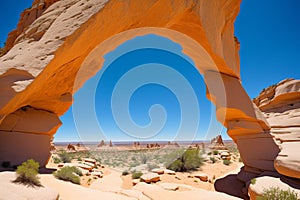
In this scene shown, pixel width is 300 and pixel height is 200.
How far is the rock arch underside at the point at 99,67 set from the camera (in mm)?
4938

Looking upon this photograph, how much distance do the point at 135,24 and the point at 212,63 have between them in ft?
15.7

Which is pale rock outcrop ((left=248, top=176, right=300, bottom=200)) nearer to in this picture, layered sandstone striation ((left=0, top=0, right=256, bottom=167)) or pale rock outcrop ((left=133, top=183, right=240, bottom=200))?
pale rock outcrop ((left=133, top=183, right=240, bottom=200))

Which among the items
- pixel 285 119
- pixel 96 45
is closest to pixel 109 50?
→ pixel 96 45

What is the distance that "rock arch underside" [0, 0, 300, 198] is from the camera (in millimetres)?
4938

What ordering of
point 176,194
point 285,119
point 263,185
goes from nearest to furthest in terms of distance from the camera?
point 263,185, point 176,194, point 285,119

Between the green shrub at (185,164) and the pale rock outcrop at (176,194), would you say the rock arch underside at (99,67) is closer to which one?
the pale rock outcrop at (176,194)

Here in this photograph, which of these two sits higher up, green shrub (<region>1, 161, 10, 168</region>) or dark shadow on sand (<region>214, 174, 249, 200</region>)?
green shrub (<region>1, 161, 10, 168</region>)

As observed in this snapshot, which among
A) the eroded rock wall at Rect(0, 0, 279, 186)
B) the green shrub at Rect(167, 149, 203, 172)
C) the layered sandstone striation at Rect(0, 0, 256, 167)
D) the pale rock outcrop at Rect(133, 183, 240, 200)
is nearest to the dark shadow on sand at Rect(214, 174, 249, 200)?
the eroded rock wall at Rect(0, 0, 279, 186)

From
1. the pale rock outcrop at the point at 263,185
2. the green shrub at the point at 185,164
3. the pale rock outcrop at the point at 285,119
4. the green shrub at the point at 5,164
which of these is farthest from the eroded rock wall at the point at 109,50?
the green shrub at the point at 185,164

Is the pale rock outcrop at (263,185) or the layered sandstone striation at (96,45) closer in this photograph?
the layered sandstone striation at (96,45)

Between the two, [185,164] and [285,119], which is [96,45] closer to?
[285,119]

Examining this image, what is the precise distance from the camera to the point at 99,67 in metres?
9.20

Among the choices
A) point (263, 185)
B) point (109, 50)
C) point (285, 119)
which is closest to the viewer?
point (263, 185)

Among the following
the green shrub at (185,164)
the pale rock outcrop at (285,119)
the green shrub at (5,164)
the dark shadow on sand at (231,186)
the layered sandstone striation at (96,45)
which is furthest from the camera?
the green shrub at (185,164)
